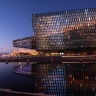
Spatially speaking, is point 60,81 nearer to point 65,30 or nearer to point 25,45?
point 65,30

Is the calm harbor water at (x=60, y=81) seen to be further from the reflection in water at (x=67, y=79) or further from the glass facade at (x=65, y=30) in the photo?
the glass facade at (x=65, y=30)

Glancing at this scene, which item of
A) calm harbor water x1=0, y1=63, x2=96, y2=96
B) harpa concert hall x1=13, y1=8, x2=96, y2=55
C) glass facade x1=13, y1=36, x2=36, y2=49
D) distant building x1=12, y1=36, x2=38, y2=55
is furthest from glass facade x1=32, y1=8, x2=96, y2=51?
calm harbor water x1=0, y1=63, x2=96, y2=96

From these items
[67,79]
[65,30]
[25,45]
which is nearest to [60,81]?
[67,79]

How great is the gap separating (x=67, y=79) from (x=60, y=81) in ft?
8.20

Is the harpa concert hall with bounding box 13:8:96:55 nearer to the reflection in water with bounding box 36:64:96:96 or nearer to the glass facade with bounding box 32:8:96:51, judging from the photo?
the glass facade with bounding box 32:8:96:51

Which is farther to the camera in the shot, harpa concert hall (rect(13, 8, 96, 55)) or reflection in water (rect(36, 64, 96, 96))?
harpa concert hall (rect(13, 8, 96, 55))

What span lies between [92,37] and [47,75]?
122ft

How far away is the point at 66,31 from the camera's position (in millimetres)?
105062

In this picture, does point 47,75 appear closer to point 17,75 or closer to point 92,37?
point 17,75

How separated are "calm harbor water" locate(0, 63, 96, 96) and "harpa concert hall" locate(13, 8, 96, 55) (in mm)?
32170

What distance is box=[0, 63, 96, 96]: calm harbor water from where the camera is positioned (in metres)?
64.4

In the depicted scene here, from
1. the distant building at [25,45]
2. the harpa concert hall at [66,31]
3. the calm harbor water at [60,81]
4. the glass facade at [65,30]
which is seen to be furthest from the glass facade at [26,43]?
the calm harbor water at [60,81]

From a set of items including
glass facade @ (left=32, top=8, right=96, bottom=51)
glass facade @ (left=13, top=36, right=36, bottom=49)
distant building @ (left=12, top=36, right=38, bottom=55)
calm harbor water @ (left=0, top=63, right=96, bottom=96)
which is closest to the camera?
calm harbor water @ (left=0, top=63, right=96, bottom=96)

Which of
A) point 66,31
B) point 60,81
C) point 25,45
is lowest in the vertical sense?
point 60,81
